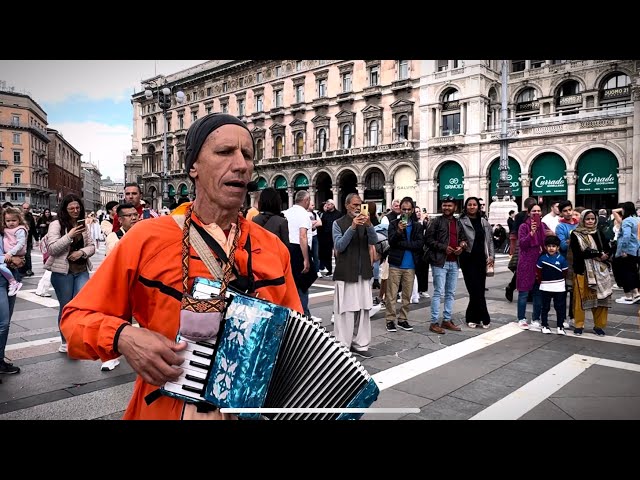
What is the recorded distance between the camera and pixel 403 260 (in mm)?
6672

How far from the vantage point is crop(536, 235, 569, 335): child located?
250 inches

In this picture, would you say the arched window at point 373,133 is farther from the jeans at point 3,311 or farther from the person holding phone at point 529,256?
the jeans at point 3,311

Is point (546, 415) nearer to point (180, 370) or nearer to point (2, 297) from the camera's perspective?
point (180, 370)

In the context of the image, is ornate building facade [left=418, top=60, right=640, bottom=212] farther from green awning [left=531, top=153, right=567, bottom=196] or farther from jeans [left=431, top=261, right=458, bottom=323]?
jeans [left=431, top=261, right=458, bottom=323]

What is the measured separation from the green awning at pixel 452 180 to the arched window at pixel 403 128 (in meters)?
4.08

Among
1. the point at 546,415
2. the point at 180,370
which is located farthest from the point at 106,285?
the point at 546,415

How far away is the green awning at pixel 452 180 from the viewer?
103 ft

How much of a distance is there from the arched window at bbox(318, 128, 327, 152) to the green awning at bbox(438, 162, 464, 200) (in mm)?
11057

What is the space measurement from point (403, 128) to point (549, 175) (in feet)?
37.1

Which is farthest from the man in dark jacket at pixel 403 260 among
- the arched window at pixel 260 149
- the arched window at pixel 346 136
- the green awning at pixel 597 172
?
the arched window at pixel 260 149

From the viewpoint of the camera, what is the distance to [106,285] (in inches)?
57.4

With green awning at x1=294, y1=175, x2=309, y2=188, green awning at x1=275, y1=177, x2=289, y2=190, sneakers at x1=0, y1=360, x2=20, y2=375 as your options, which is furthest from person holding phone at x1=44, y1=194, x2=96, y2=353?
green awning at x1=275, y1=177, x2=289, y2=190

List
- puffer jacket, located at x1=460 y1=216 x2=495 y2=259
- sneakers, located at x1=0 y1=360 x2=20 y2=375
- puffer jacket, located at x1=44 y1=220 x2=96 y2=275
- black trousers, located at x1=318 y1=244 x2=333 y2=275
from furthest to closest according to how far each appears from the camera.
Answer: black trousers, located at x1=318 y1=244 x2=333 y2=275 → puffer jacket, located at x1=460 y1=216 x2=495 y2=259 → puffer jacket, located at x1=44 y1=220 x2=96 y2=275 → sneakers, located at x1=0 y1=360 x2=20 y2=375

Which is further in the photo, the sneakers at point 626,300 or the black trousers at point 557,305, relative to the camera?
the sneakers at point 626,300
